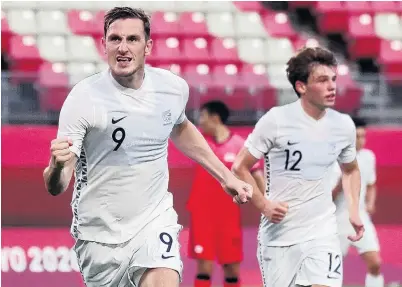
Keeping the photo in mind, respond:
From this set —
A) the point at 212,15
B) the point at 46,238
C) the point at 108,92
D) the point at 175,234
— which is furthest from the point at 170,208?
the point at 212,15

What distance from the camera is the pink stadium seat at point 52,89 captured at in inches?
467

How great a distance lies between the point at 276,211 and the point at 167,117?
162cm

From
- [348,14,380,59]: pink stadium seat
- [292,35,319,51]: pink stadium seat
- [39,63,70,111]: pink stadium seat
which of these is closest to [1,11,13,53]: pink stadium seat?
[39,63,70,111]: pink stadium seat

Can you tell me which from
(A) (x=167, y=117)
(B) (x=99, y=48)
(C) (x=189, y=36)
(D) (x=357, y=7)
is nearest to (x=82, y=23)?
(B) (x=99, y=48)

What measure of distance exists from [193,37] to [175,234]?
10.1m

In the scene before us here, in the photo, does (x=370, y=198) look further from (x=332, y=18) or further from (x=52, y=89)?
(x=332, y=18)

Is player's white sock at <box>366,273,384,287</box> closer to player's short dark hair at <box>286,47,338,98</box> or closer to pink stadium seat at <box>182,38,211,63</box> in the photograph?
player's short dark hair at <box>286,47,338,98</box>

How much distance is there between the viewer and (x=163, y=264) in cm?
536

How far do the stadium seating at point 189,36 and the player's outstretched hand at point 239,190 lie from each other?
26.6ft

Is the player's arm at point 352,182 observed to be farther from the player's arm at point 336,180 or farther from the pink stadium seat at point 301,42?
the pink stadium seat at point 301,42

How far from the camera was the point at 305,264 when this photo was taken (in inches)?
273

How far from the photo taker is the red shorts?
33.6 ft

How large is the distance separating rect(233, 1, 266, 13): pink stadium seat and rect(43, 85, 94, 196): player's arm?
10914 millimetres

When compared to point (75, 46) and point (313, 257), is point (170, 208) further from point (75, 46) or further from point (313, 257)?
point (75, 46)
